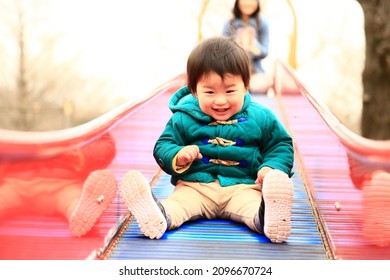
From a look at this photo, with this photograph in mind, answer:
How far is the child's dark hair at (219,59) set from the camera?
163 centimetres

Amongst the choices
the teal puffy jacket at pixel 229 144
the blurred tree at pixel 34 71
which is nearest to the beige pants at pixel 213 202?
the teal puffy jacket at pixel 229 144

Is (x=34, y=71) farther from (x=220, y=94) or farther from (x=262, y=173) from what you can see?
(x=262, y=173)

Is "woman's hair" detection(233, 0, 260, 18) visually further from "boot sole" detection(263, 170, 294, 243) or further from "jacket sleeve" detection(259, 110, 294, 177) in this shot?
"boot sole" detection(263, 170, 294, 243)

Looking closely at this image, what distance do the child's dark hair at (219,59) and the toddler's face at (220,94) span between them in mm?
11

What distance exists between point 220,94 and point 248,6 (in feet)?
2.68

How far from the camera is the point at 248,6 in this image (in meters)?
2.41

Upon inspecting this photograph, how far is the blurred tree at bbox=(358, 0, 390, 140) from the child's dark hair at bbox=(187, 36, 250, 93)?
728 mm

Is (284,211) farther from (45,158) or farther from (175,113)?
(45,158)

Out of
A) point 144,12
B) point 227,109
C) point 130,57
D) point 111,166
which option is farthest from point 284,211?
point 130,57

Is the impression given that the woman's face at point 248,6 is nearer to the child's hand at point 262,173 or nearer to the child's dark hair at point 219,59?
the child's dark hair at point 219,59

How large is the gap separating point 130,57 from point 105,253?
50.6 inches

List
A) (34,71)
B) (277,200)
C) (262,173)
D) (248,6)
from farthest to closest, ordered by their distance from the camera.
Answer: (248,6) → (34,71) → (262,173) → (277,200)

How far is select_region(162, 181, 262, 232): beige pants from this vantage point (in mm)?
1628

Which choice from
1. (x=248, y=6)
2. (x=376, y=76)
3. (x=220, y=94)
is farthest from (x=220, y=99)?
(x=376, y=76)
